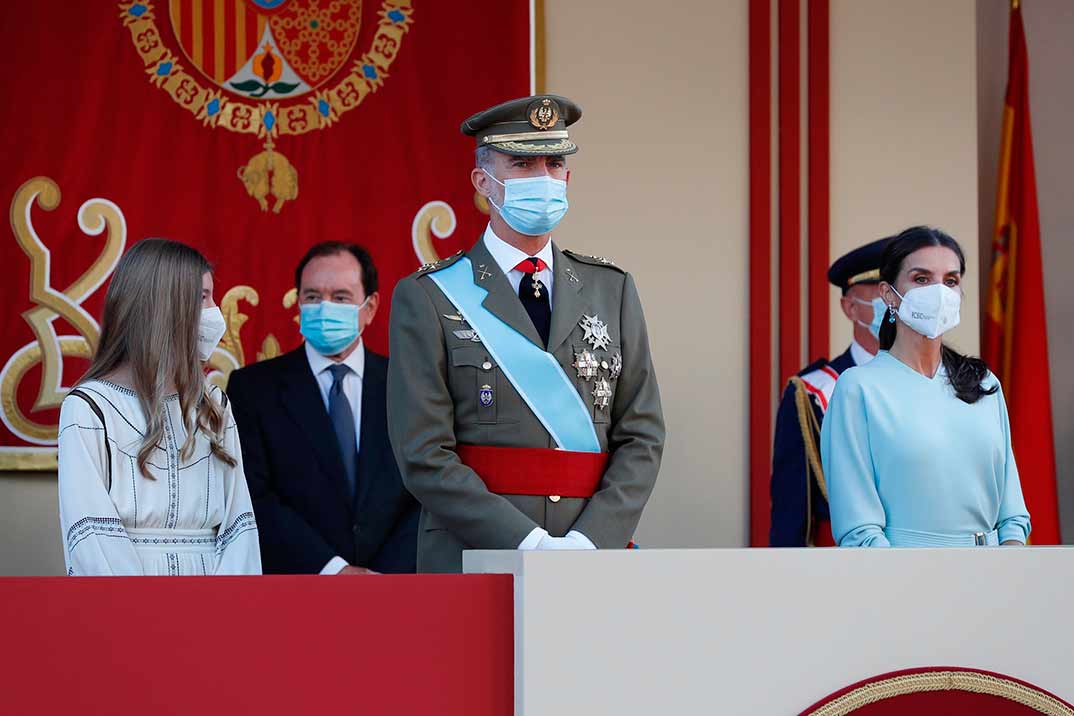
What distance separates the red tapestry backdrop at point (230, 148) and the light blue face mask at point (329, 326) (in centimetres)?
58

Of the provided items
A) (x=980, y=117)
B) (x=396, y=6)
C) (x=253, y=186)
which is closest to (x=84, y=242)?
(x=253, y=186)

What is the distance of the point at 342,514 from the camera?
3.54 meters

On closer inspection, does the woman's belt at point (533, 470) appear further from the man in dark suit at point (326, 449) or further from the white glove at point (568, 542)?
the man in dark suit at point (326, 449)

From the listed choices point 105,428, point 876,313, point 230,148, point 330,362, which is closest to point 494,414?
point 105,428

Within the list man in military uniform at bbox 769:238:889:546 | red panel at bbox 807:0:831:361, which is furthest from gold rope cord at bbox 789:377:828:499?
red panel at bbox 807:0:831:361

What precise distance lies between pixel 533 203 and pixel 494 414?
1.41 ft

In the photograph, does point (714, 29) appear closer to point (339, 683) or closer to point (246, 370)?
point (246, 370)

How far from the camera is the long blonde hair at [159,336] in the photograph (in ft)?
9.05

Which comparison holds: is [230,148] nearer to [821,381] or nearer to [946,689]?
[821,381]

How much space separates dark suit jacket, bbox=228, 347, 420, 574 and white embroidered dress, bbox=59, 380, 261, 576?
64cm

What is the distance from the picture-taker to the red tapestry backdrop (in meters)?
4.25

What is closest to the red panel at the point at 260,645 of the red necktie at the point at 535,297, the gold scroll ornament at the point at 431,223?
the red necktie at the point at 535,297

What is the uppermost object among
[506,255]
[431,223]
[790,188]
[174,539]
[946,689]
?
[790,188]

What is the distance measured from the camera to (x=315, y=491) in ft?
11.6
